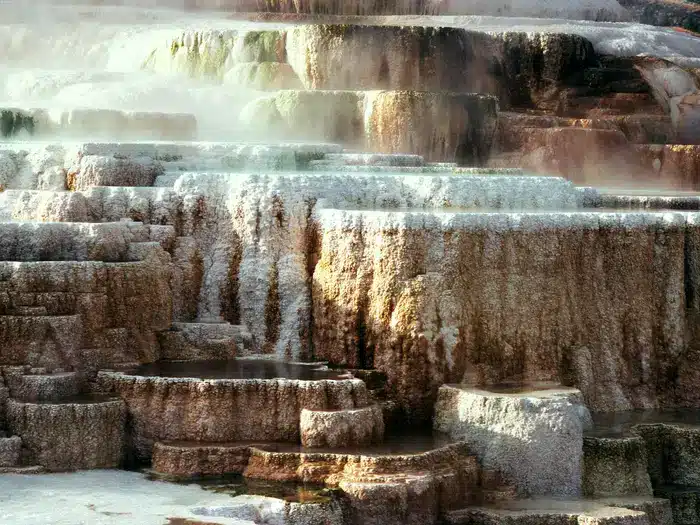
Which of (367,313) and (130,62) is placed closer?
(367,313)

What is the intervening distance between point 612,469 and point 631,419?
1372 mm

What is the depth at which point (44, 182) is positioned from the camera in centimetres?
1839


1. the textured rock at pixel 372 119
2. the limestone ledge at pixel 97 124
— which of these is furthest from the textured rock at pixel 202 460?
the textured rock at pixel 372 119

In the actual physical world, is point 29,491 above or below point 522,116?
below

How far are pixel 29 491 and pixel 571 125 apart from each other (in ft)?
43.4

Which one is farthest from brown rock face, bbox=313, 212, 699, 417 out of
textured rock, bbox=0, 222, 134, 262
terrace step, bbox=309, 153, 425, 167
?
terrace step, bbox=309, 153, 425, 167

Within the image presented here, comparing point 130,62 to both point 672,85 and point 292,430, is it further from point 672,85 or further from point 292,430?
point 292,430

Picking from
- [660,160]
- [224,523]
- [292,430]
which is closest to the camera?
[224,523]

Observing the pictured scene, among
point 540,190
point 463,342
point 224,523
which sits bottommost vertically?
point 224,523

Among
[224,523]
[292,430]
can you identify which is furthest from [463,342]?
[224,523]

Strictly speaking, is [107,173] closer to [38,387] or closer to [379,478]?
[38,387]

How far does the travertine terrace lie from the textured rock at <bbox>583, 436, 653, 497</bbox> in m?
0.02

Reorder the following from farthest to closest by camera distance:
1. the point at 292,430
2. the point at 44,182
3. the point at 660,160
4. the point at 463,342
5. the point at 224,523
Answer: the point at 660,160, the point at 44,182, the point at 463,342, the point at 292,430, the point at 224,523

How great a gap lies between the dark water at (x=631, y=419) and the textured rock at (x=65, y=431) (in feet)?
15.8
